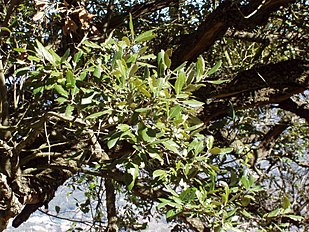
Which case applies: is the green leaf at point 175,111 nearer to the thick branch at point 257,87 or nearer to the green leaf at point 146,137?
the green leaf at point 146,137

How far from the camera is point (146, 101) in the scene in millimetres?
1156

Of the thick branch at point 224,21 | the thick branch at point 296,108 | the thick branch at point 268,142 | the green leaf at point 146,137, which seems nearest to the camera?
the green leaf at point 146,137

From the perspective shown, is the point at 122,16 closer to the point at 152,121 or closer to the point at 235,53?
the point at 235,53

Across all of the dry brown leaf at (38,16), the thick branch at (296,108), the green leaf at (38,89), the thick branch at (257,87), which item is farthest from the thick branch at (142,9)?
the green leaf at (38,89)

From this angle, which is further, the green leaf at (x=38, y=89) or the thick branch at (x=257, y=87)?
the thick branch at (x=257, y=87)

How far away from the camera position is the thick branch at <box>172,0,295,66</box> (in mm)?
2105

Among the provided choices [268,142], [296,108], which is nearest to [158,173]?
[296,108]

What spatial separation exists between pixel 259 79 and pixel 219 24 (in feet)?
1.06

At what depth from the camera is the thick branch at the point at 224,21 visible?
2.11m

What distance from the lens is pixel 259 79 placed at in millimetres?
2219

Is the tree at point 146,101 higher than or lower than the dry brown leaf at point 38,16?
lower

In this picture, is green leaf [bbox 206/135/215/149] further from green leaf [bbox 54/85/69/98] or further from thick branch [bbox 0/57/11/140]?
thick branch [bbox 0/57/11/140]

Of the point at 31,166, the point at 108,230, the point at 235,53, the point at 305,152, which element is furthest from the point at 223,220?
the point at 305,152

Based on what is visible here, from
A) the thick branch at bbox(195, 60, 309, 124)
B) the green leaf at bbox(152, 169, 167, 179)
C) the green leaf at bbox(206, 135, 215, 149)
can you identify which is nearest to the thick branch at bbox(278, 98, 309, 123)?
the thick branch at bbox(195, 60, 309, 124)
